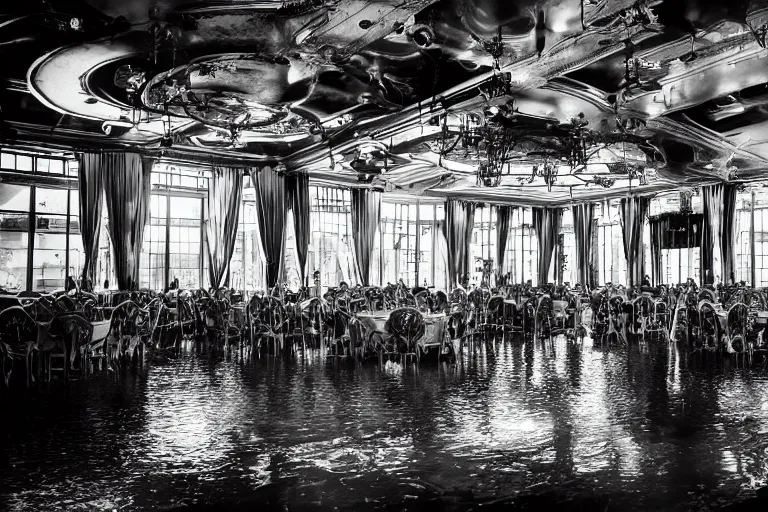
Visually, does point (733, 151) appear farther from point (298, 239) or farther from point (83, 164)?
point (83, 164)

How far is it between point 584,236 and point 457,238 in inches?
172

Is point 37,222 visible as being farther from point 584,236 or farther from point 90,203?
point 584,236

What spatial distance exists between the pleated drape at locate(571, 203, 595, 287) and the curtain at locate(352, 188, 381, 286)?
719 centimetres

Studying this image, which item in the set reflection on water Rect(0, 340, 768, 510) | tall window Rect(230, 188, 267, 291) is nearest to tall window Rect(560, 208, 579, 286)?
tall window Rect(230, 188, 267, 291)

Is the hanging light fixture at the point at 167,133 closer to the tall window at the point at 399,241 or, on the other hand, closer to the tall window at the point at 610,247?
the tall window at the point at 399,241

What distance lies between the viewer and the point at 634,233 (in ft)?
62.5

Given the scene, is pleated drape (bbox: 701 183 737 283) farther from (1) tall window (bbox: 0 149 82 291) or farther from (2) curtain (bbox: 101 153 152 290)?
(1) tall window (bbox: 0 149 82 291)

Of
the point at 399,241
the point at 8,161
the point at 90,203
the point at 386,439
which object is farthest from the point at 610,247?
the point at 386,439

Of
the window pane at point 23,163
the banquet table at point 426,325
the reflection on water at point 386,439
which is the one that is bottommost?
the reflection on water at point 386,439

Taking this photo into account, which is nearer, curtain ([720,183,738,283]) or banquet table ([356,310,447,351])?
banquet table ([356,310,447,351])

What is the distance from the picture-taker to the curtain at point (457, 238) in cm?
1958

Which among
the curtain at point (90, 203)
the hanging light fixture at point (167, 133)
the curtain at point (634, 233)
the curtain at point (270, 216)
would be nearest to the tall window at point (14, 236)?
the curtain at point (90, 203)

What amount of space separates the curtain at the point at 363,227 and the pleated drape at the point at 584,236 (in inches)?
283

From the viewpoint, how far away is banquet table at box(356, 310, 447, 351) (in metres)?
8.18
